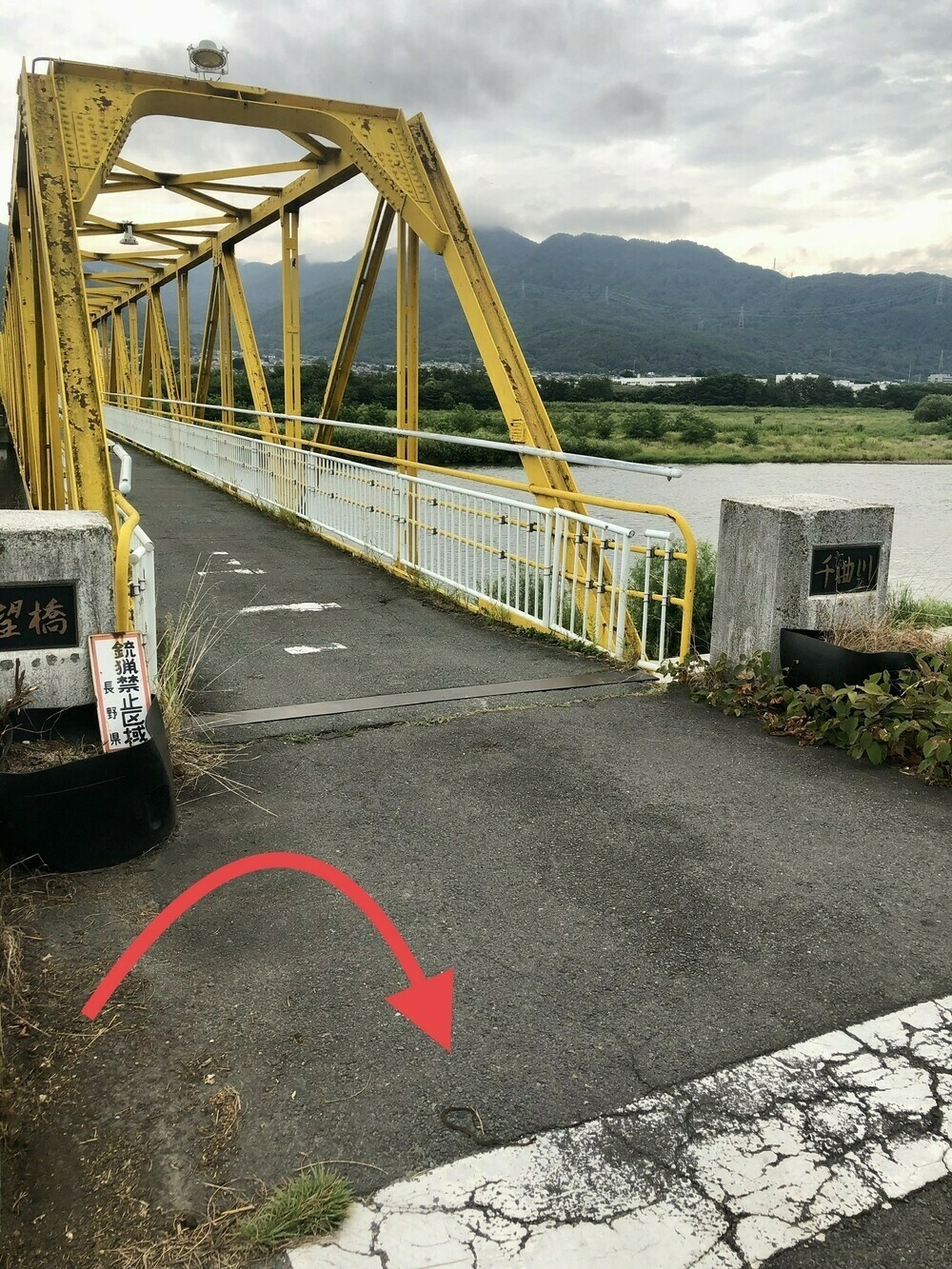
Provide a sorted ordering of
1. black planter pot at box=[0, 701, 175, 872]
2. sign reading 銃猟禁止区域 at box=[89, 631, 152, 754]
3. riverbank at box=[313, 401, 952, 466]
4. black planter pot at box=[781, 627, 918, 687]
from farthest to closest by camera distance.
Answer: riverbank at box=[313, 401, 952, 466] < black planter pot at box=[781, 627, 918, 687] < sign reading 銃猟禁止区域 at box=[89, 631, 152, 754] < black planter pot at box=[0, 701, 175, 872]

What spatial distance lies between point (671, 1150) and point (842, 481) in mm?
32325

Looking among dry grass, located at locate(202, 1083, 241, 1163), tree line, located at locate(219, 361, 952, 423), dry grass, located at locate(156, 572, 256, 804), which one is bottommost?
dry grass, located at locate(202, 1083, 241, 1163)

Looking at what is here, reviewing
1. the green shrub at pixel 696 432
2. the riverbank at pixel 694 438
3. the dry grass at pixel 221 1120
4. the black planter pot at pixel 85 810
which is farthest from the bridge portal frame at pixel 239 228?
the green shrub at pixel 696 432

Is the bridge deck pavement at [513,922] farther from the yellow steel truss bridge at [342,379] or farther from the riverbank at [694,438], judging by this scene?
the riverbank at [694,438]

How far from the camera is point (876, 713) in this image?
14.1ft

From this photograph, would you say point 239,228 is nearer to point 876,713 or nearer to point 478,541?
point 478,541

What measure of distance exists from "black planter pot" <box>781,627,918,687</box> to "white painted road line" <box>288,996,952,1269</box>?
96.3 inches

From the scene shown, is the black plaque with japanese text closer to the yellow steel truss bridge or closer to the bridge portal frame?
the yellow steel truss bridge

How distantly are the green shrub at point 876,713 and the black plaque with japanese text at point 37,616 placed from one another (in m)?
3.14

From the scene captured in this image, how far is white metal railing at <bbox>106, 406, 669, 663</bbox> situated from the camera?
6016 mm

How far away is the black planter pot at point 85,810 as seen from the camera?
10.1ft

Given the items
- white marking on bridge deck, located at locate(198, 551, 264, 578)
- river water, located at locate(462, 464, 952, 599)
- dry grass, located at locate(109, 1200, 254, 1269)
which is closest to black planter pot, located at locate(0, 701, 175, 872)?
dry grass, located at locate(109, 1200, 254, 1269)

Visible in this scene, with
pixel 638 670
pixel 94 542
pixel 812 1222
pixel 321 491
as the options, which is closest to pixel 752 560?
pixel 638 670

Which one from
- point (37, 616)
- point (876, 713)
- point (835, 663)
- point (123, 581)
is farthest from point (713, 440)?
point (37, 616)
